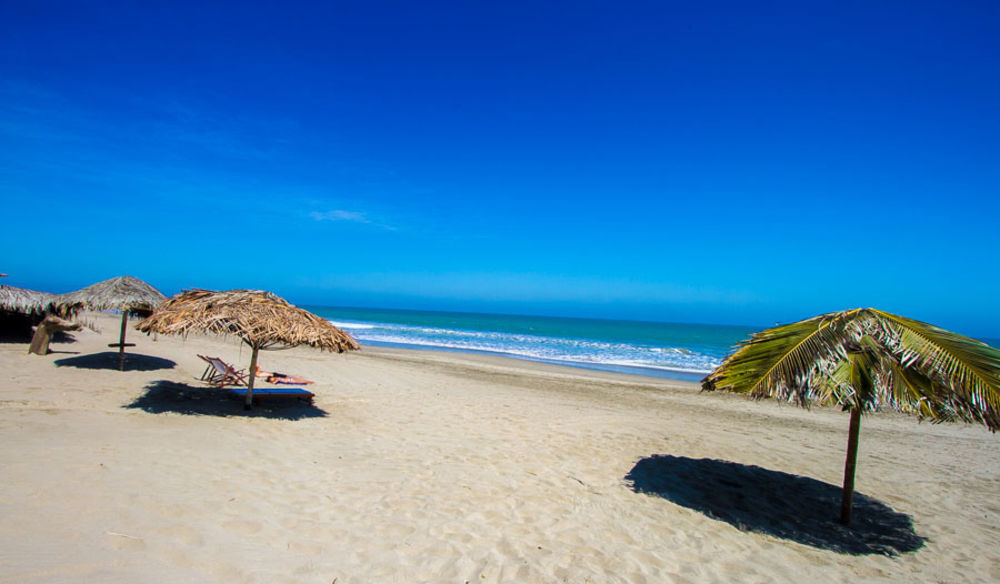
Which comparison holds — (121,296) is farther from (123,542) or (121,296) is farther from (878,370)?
(878,370)

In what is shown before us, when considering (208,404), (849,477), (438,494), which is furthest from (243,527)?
(849,477)

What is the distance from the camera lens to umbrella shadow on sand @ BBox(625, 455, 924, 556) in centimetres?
481

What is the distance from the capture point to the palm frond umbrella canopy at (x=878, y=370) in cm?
417

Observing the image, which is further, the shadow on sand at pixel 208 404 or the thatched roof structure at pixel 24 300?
the thatched roof structure at pixel 24 300

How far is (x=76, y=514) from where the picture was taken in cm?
357

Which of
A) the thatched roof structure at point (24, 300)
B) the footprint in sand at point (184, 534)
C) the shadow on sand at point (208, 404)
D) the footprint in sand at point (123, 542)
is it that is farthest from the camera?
the thatched roof structure at point (24, 300)

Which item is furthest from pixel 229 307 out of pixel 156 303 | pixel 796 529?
pixel 796 529

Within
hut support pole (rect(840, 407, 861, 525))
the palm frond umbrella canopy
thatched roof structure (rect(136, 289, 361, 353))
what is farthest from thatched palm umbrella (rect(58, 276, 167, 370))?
hut support pole (rect(840, 407, 861, 525))

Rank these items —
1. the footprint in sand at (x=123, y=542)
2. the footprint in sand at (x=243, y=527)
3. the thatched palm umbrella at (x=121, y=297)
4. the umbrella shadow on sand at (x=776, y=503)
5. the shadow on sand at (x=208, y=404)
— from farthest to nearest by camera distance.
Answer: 1. the thatched palm umbrella at (x=121, y=297)
2. the shadow on sand at (x=208, y=404)
3. the umbrella shadow on sand at (x=776, y=503)
4. the footprint in sand at (x=243, y=527)
5. the footprint in sand at (x=123, y=542)

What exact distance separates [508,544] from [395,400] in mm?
6348

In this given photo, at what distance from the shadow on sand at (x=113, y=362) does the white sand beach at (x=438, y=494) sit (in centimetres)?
31

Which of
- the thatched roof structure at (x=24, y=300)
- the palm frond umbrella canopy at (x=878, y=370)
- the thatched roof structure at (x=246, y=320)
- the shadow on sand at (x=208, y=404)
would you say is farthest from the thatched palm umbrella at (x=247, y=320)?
the thatched roof structure at (x=24, y=300)

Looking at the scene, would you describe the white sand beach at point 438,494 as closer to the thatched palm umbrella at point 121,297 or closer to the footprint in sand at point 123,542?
the footprint in sand at point 123,542

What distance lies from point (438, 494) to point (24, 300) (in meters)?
12.3
